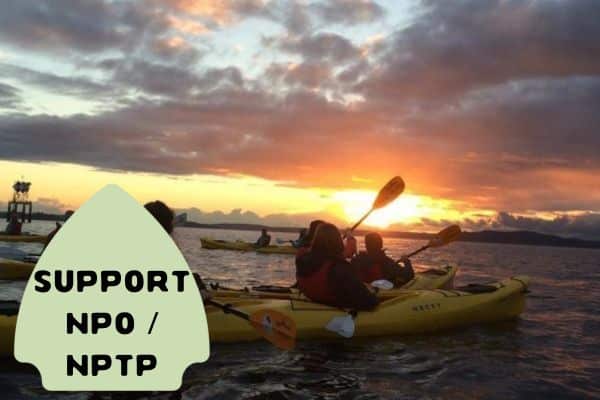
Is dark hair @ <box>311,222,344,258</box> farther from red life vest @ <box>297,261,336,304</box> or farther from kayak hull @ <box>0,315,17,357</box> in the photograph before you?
kayak hull @ <box>0,315,17,357</box>

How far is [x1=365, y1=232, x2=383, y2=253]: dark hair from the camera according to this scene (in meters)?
Answer: 9.66

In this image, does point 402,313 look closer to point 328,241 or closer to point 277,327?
point 328,241

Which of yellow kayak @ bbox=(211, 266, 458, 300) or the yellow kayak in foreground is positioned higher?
yellow kayak @ bbox=(211, 266, 458, 300)

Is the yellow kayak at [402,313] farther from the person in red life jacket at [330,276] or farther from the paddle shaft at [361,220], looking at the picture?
the paddle shaft at [361,220]

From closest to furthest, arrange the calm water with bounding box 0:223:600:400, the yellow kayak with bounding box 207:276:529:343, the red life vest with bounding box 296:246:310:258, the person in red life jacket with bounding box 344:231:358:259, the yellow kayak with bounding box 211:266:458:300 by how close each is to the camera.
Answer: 1. the calm water with bounding box 0:223:600:400
2. the yellow kayak with bounding box 207:276:529:343
3. the red life vest with bounding box 296:246:310:258
4. the yellow kayak with bounding box 211:266:458:300
5. the person in red life jacket with bounding box 344:231:358:259

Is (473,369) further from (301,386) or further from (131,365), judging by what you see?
(131,365)

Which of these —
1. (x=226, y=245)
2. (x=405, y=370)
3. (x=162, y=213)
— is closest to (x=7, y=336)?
(x=162, y=213)

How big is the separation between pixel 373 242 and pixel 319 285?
2.41 metres

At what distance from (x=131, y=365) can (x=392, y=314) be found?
18.0ft

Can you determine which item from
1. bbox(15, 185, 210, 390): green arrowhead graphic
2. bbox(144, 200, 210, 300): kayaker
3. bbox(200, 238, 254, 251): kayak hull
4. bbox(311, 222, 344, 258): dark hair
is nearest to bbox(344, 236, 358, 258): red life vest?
bbox(311, 222, 344, 258): dark hair

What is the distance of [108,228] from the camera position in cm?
345

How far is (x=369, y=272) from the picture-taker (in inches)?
392

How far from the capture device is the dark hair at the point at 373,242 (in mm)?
9664

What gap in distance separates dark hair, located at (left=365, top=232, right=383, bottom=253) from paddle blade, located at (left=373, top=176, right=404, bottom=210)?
2.44m
